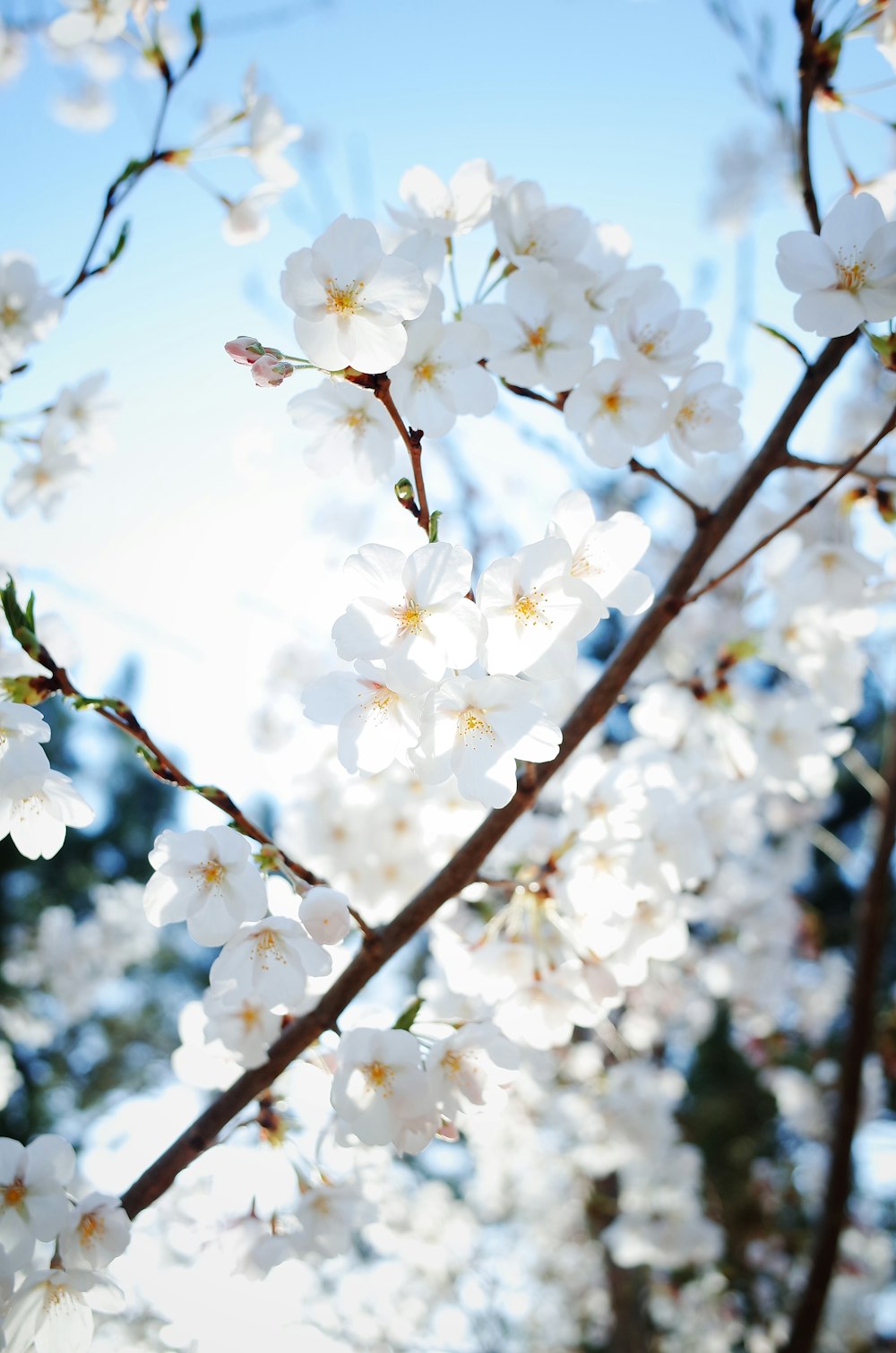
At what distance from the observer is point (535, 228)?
1.04 meters

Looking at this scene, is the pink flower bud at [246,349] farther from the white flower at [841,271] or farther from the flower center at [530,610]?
the white flower at [841,271]

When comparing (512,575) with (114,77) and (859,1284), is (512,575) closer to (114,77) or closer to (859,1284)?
(114,77)

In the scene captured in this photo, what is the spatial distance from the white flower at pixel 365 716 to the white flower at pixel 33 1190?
0.55 m

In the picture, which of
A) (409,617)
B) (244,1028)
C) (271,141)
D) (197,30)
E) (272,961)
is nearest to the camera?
(409,617)

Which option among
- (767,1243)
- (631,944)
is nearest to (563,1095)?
(767,1243)

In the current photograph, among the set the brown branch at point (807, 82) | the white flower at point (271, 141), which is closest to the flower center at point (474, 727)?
the brown branch at point (807, 82)

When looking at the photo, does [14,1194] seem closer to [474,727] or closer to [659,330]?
[474,727]

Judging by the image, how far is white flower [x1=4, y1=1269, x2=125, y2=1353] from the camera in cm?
91

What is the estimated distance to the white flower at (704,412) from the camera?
108 centimetres

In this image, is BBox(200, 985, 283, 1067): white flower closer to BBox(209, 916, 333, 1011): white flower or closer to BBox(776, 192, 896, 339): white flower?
BBox(209, 916, 333, 1011): white flower

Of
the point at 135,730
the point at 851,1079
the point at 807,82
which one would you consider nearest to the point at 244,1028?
the point at 135,730

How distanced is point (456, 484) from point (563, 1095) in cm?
292

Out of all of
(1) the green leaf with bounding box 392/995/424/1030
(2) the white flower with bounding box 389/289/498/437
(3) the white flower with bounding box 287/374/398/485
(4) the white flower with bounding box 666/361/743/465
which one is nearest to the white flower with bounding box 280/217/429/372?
(2) the white flower with bounding box 389/289/498/437

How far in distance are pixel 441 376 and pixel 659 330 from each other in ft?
0.95
